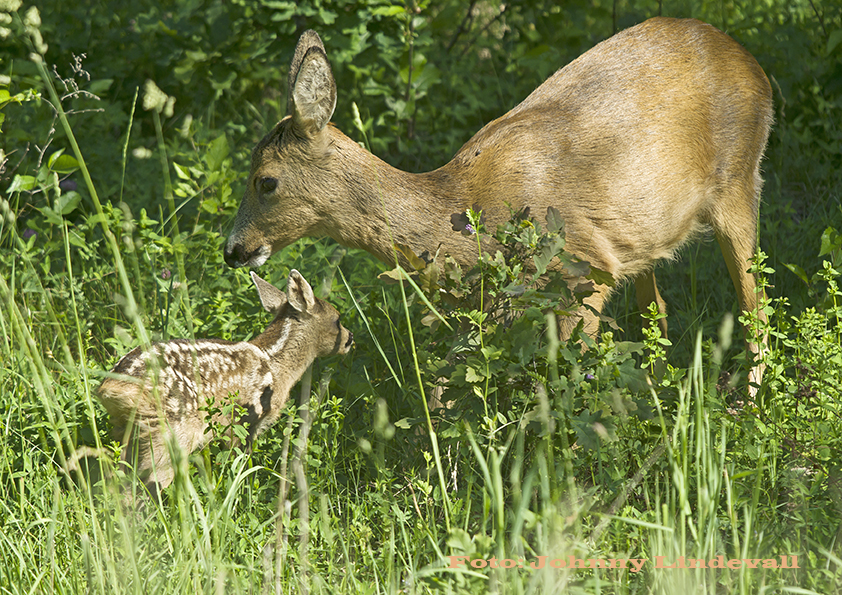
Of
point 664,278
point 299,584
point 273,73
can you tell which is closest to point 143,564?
point 299,584

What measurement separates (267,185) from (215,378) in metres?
0.98

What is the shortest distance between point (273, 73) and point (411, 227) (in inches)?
110

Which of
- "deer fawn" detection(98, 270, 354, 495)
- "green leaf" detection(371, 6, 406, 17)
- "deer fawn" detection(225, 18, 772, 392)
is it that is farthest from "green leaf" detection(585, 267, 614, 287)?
"green leaf" detection(371, 6, 406, 17)

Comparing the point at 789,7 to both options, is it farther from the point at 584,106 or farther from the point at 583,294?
the point at 583,294

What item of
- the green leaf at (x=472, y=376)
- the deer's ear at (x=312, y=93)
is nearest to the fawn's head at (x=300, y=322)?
the deer's ear at (x=312, y=93)

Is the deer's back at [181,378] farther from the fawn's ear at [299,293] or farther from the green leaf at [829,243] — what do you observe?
the green leaf at [829,243]

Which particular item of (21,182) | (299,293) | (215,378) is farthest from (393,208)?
(21,182)

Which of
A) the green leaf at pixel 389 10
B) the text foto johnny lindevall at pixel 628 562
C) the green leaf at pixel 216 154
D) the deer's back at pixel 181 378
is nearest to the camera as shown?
the text foto johnny lindevall at pixel 628 562

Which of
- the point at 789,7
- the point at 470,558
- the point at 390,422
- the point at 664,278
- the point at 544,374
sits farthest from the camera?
the point at 789,7

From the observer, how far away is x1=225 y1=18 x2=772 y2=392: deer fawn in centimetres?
401

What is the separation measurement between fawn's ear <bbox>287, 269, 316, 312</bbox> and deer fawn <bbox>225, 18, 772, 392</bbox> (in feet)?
0.76

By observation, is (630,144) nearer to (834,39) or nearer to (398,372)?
(398,372)

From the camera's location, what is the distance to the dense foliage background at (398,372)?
263 centimetres

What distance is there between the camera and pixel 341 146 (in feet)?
13.4
